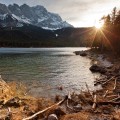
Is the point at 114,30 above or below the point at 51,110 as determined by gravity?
above

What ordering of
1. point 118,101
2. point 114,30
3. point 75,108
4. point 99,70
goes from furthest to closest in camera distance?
point 114,30 < point 99,70 < point 118,101 < point 75,108

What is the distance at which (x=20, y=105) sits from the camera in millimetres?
20344

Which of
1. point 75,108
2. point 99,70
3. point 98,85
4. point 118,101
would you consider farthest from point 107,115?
point 99,70

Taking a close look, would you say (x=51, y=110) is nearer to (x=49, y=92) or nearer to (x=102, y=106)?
(x=102, y=106)

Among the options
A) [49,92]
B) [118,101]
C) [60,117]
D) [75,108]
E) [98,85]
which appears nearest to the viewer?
[60,117]

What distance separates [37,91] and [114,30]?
59.6 meters

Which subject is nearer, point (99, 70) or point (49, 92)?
point (49, 92)

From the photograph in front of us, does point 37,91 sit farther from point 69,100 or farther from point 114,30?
point 114,30

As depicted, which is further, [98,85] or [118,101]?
[98,85]

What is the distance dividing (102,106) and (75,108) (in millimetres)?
2324

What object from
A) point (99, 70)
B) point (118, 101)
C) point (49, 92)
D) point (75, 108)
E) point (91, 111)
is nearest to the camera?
point (91, 111)

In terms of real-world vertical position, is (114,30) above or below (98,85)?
above

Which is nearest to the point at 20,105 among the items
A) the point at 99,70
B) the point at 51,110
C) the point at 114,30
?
the point at 51,110

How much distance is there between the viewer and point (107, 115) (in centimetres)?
1717
